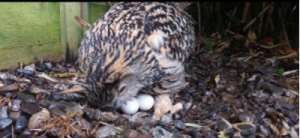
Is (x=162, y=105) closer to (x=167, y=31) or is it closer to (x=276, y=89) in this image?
(x=167, y=31)

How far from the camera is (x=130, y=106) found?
2.65 metres

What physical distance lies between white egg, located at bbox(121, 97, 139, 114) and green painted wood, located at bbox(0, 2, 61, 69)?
1.59 meters

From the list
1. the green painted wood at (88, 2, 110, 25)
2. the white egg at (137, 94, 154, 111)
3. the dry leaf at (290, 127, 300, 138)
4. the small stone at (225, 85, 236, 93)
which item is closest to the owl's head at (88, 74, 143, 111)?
the white egg at (137, 94, 154, 111)

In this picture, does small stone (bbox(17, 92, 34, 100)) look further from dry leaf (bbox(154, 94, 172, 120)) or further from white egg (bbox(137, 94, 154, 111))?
dry leaf (bbox(154, 94, 172, 120))

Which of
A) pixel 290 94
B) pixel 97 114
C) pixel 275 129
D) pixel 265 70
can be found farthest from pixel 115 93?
pixel 265 70

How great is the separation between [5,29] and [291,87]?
3.55m

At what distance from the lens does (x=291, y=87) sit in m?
2.78

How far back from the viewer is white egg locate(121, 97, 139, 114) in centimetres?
265

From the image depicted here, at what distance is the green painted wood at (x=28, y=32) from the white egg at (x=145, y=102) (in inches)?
64.4

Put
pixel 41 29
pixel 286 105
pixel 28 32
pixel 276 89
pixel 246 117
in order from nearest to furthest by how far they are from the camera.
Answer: pixel 246 117 < pixel 286 105 < pixel 276 89 < pixel 28 32 < pixel 41 29

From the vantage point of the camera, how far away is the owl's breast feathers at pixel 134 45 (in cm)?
231

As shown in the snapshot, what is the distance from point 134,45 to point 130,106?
2.31 ft

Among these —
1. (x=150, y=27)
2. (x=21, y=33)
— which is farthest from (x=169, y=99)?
(x=21, y=33)

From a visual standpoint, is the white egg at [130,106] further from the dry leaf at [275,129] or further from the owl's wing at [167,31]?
the dry leaf at [275,129]
